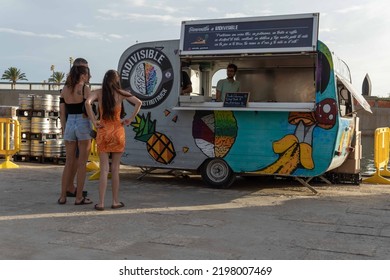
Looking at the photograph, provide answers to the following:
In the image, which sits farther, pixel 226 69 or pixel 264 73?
pixel 264 73

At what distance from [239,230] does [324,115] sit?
9.32 feet

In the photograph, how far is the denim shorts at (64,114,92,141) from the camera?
6.38 metres

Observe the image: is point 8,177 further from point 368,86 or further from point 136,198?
point 368,86

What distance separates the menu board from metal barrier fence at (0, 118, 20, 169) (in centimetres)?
548

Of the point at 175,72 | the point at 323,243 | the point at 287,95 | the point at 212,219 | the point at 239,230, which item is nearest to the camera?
the point at 323,243

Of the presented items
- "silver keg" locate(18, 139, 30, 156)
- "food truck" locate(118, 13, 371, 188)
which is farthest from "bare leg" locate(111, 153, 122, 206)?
"silver keg" locate(18, 139, 30, 156)

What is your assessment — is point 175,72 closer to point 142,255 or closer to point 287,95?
point 287,95

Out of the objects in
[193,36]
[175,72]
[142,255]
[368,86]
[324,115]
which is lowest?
[142,255]

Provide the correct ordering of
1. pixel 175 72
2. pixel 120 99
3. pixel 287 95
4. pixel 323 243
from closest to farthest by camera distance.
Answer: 1. pixel 323 243
2. pixel 120 99
3. pixel 175 72
4. pixel 287 95

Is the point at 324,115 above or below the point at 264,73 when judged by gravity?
below

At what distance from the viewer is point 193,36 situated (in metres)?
7.92

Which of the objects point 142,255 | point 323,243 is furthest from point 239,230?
point 142,255

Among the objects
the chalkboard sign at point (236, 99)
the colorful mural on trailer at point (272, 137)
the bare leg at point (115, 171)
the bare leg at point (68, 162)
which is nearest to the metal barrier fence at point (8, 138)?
the colorful mural on trailer at point (272, 137)

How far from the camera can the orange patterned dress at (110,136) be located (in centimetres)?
605
